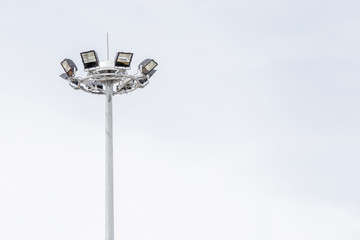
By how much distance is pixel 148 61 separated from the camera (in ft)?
80.6

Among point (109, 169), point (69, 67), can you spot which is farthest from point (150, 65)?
point (109, 169)

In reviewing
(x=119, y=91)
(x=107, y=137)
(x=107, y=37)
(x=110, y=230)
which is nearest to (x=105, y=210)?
(x=110, y=230)

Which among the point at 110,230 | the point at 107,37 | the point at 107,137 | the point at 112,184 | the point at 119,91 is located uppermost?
the point at 107,37

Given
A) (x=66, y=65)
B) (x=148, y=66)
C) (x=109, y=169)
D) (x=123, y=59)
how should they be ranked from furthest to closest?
1. (x=66, y=65)
2. (x=148, y=66)
3. (x=109, y=169)
4. (x=123, y=59)

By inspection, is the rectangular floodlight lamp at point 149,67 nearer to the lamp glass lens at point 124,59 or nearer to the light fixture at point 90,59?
the lamp glass lens at point 124,59

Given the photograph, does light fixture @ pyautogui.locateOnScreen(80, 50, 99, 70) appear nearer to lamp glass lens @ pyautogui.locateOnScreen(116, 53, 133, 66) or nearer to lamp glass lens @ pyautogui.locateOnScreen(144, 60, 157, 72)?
lamp glass lens @ pyautogui.locateOnScreen(116, 53, 133, 66)

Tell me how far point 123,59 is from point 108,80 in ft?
3.61

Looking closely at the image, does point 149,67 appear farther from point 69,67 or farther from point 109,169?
point 109,169

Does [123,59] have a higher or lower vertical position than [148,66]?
higher

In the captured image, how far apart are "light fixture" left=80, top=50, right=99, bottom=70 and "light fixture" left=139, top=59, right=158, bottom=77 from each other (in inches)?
61.9

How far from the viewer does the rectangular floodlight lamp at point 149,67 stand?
24406mm

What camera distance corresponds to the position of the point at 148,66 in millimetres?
24500

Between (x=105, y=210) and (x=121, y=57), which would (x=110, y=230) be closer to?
(x=105, y=210)

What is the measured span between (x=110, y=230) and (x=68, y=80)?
17.5ft
